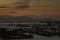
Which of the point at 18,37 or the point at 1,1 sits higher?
the point at 1,1

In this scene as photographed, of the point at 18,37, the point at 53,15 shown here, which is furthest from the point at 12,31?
the point at 53,15

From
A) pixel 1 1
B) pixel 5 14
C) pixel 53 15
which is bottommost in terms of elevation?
pixel 53 15

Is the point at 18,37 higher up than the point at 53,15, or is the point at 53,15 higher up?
the point at 53,15

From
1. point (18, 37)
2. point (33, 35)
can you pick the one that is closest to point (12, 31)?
point (18, 37)

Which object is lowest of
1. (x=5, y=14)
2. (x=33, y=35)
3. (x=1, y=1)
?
(x=33, y=35)

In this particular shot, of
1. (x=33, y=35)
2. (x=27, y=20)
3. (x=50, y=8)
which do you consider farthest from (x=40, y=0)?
(x=33, y=35)

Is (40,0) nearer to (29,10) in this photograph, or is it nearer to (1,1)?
(29,10)

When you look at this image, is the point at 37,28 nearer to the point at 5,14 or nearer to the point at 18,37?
the point at 18,37

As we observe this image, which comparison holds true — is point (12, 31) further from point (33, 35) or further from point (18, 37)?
point (33, 35)
